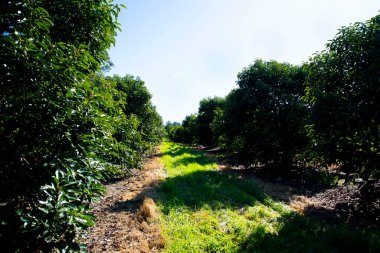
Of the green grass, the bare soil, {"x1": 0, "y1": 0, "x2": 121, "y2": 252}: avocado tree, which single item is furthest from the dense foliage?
{"x1": 0, "y1": 0, "x2": 121, "y2": 252}: avocado tree

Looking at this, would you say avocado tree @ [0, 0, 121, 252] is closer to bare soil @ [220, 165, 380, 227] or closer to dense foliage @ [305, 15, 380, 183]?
dense foliage @ [305, 15, 380, 183]

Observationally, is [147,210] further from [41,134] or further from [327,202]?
[327,202]

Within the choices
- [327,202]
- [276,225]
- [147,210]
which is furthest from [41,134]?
[327,202]

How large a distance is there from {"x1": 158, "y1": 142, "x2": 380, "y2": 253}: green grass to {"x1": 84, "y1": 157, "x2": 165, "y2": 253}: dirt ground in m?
0.39

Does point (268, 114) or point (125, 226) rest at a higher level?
point (268, 114)

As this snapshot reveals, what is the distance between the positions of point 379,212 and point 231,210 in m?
4.79

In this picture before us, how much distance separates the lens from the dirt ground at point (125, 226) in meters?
5.14

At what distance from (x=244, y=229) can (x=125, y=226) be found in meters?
3.44

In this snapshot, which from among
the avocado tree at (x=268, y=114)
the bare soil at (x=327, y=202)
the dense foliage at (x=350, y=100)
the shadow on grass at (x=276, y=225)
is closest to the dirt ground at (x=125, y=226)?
the shadow on grass at (x=276, y=225)

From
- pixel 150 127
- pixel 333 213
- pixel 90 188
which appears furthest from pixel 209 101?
pixel 90 188

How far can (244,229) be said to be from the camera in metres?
6.11

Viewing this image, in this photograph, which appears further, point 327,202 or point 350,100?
point 327,202

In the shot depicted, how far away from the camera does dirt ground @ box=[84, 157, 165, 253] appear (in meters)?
5.14

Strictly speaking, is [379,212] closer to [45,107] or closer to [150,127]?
[45,107]
